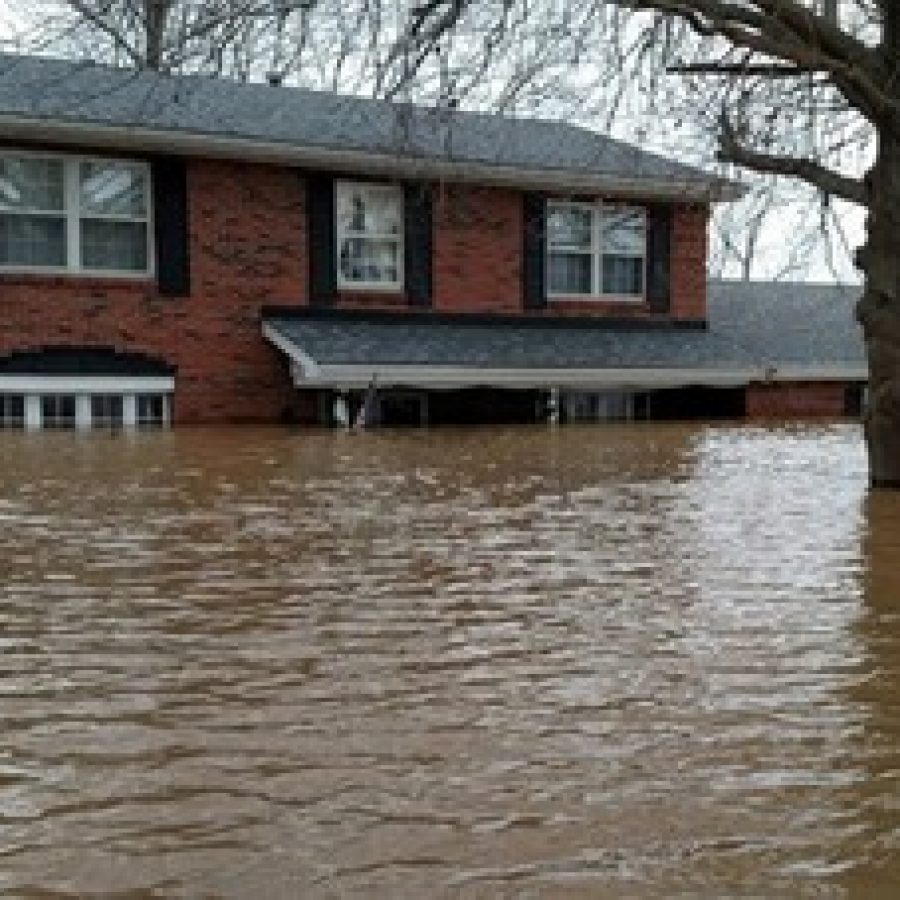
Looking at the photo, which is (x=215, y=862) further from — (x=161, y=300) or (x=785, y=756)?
(x=161, y=300)

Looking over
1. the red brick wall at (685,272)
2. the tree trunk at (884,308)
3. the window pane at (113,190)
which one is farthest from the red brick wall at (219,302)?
the tree trunk at (884,308)

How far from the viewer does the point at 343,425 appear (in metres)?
16.9

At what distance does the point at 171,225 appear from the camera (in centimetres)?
1636

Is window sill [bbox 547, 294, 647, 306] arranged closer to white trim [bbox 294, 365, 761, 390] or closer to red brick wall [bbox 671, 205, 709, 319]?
red brick wall [bbox 671, 205, 709, 319]

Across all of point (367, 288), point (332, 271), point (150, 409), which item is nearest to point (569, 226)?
point (367, 288)

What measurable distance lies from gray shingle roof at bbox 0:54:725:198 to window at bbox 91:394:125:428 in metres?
3.41

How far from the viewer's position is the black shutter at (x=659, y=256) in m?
20.7

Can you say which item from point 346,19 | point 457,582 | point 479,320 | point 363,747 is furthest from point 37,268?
point 363,747

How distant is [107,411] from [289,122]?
5.14 m

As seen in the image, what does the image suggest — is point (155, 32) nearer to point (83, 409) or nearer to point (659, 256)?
point (83, 409)

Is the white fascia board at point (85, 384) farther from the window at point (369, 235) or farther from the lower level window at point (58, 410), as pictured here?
the window at point (369, 235)

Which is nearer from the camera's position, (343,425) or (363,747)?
(363,747)

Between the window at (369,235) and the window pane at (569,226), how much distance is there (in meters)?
2.81

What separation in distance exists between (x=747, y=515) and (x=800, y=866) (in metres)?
5.37
